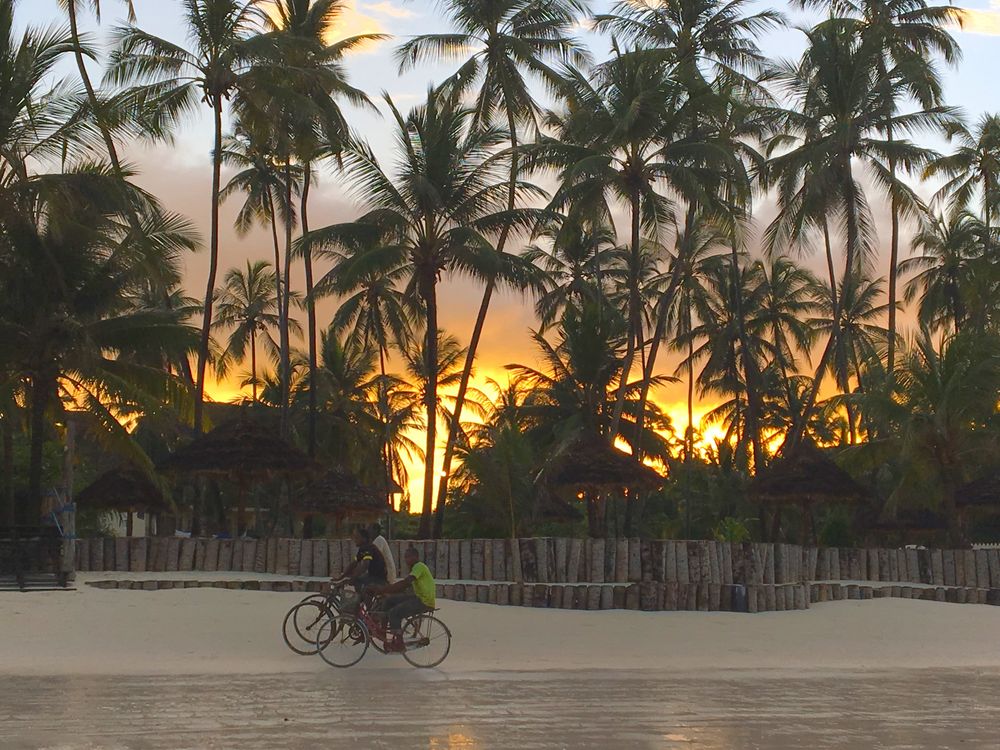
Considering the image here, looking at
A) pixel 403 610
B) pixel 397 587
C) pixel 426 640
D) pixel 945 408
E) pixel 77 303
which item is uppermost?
pixel 77 303

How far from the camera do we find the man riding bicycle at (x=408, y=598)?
45.4 ft

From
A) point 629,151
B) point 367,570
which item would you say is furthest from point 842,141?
point 367,570

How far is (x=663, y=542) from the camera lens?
23.0 meters

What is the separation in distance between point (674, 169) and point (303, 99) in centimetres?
906

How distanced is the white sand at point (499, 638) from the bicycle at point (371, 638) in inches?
11.1

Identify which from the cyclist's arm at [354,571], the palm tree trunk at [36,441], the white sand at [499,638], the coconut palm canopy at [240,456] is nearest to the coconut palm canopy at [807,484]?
the white sand at [499,638]

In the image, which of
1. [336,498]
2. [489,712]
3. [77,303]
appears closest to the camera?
[489,712]

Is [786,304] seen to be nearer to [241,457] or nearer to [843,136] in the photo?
[843,136]

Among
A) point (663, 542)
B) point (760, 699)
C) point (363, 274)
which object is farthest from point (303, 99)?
point (760, 699)

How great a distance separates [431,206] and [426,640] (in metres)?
19.8

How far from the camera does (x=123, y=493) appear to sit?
29484 millimetres

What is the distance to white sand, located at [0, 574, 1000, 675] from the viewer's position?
14.6 m

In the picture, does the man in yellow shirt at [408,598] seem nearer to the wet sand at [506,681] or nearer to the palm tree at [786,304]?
the wet sand at [506,681]

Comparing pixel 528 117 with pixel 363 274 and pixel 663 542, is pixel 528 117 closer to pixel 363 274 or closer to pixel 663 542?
pixel 363 274
